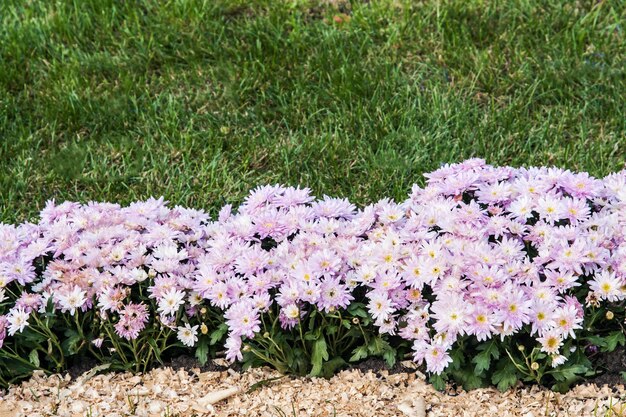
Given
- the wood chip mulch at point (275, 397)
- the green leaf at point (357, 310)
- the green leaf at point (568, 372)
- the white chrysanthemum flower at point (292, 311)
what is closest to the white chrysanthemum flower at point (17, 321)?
the wood chip mulch at point (275, 397)

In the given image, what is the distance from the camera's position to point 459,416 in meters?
3.12

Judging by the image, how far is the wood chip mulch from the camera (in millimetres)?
3156

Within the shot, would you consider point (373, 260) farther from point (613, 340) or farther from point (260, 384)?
point (613, 340)

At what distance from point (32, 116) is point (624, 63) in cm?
353

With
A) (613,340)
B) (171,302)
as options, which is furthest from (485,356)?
(171,302)

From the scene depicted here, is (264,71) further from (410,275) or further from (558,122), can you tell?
(410,275)

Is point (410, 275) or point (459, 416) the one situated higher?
point (410, 275)

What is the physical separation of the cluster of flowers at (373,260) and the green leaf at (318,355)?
4.6 inches

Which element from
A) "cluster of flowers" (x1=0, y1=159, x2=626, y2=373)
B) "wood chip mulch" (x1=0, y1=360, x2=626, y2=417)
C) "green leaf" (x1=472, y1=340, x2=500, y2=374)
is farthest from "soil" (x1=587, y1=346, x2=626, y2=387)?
"green leaf" (x1=472, y1=340, x2=500, y2=374)

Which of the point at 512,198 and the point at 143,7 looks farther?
the point at 143,7

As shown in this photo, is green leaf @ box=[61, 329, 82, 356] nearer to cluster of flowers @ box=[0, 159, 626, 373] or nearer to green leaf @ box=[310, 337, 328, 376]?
cluster of flowers @ box=[0, 159, 626, 373]

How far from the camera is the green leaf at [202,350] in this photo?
11.1ft

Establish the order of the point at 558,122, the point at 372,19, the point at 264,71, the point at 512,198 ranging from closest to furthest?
the point at 512,198
the point at 558,122
the point at 264,71
the point at 372,19

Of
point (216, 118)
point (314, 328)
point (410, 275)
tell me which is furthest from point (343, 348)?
point (216, 118)
